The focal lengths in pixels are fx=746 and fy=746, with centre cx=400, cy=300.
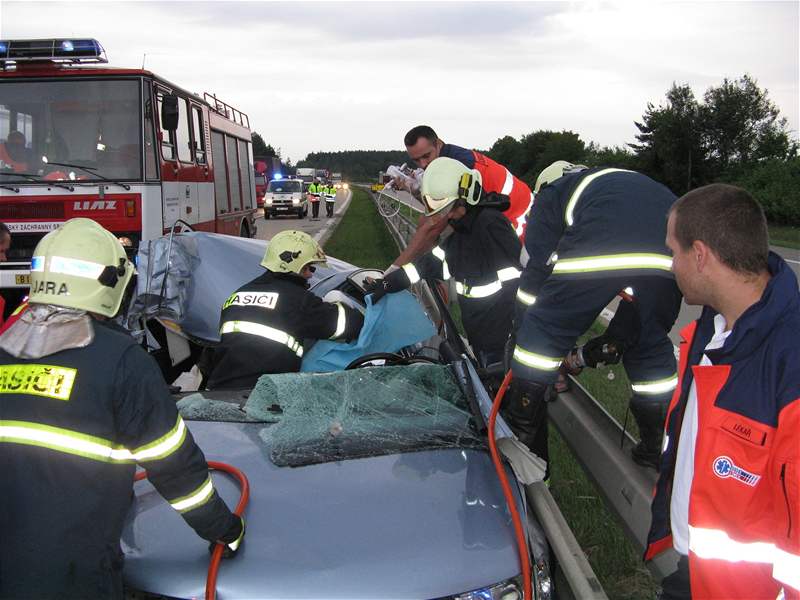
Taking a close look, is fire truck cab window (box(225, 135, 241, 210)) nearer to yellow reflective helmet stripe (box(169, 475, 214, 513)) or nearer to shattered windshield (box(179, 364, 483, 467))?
shattered windshield (box(179, 364, 483, 467))

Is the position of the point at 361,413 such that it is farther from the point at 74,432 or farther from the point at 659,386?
the point at 659,386

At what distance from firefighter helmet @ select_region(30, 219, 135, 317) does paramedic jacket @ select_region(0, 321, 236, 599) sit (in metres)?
0.08

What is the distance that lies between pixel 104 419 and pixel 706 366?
5.21 feet

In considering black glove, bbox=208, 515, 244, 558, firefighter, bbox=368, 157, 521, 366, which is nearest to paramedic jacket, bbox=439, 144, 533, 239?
firefighter, bbox=368, 157, 521, 366

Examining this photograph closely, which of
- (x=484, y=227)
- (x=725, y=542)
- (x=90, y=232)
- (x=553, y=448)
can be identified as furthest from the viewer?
(x=553, y=448)

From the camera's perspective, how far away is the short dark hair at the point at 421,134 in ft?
19.3

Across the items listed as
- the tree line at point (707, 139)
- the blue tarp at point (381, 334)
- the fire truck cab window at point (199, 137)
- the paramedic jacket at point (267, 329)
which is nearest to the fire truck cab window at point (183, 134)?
the fire truck cab window at point (199, 137)

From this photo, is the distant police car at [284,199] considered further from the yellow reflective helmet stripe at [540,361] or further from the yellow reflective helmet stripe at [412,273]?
the yellow reflective helmet stripe at [540,361]

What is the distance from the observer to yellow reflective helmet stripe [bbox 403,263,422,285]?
4434 mm

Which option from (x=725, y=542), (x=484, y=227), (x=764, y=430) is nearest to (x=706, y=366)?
(x=764, y=430)

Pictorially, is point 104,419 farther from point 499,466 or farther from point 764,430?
point 764,430

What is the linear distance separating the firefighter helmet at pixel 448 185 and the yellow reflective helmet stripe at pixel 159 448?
256cm

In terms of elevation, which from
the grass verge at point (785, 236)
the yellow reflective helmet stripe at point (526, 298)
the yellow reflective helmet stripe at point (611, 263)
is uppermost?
the yellow reflective helmet stripe at point (611, 263)

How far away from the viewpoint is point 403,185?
693cm
